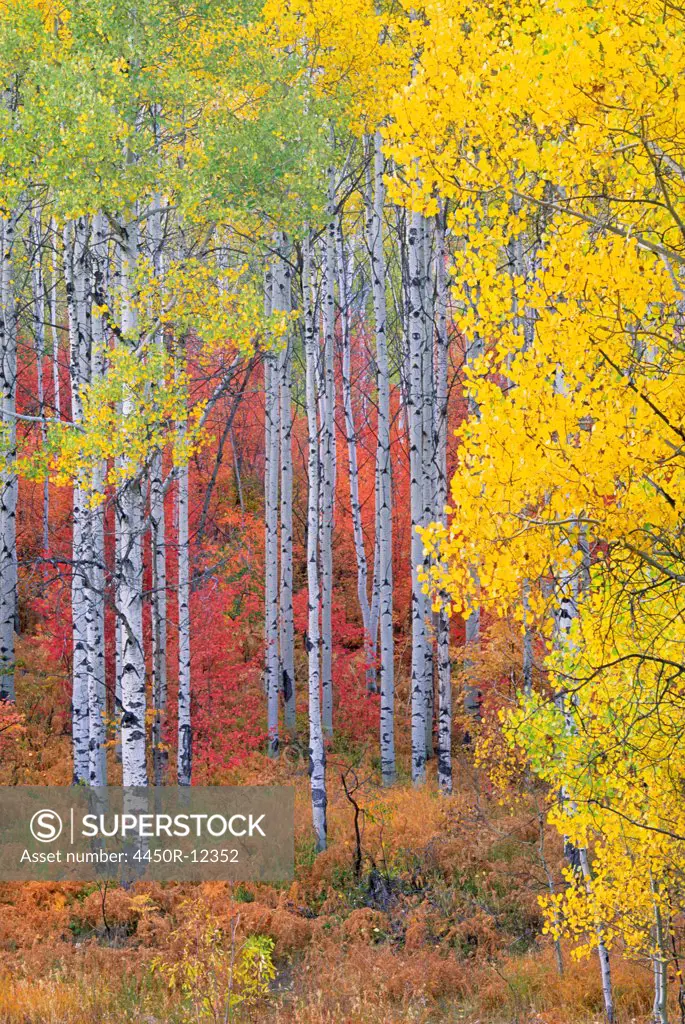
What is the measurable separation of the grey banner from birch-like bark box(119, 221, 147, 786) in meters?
0.47

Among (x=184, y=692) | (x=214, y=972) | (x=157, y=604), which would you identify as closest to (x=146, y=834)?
(x=214, y=972)

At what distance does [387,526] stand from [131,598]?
5.09 meters

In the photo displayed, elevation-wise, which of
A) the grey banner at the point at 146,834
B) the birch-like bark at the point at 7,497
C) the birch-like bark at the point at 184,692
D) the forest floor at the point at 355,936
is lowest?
the forest floor at the point at 355,936

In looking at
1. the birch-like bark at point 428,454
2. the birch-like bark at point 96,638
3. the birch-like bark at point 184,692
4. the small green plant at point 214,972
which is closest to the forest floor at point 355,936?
the small green plant at point 214,972

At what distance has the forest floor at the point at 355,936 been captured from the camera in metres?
7.45

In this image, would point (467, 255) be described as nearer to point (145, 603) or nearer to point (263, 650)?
point (145, 603)

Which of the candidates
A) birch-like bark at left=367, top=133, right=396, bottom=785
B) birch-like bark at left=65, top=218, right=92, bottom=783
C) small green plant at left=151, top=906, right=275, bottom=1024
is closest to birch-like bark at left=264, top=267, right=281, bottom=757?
birch-like bark at left=367, top=133, right=396, bottom=785

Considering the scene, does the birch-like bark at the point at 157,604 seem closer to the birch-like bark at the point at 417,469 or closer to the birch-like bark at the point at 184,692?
the birch-like bark at the point at 184,692

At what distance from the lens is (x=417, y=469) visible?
12805 mm

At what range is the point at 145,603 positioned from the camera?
15922mm

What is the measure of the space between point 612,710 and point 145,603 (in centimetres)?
1133

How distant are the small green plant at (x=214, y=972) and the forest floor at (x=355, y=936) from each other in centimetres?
3

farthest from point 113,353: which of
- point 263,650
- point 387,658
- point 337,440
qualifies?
point 337,440

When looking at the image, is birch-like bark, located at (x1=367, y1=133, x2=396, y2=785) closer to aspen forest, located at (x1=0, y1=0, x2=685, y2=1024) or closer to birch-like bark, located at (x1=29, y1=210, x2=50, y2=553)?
aspen forest, located at (x1=0, y1=0, x2=685, y2=1024)
